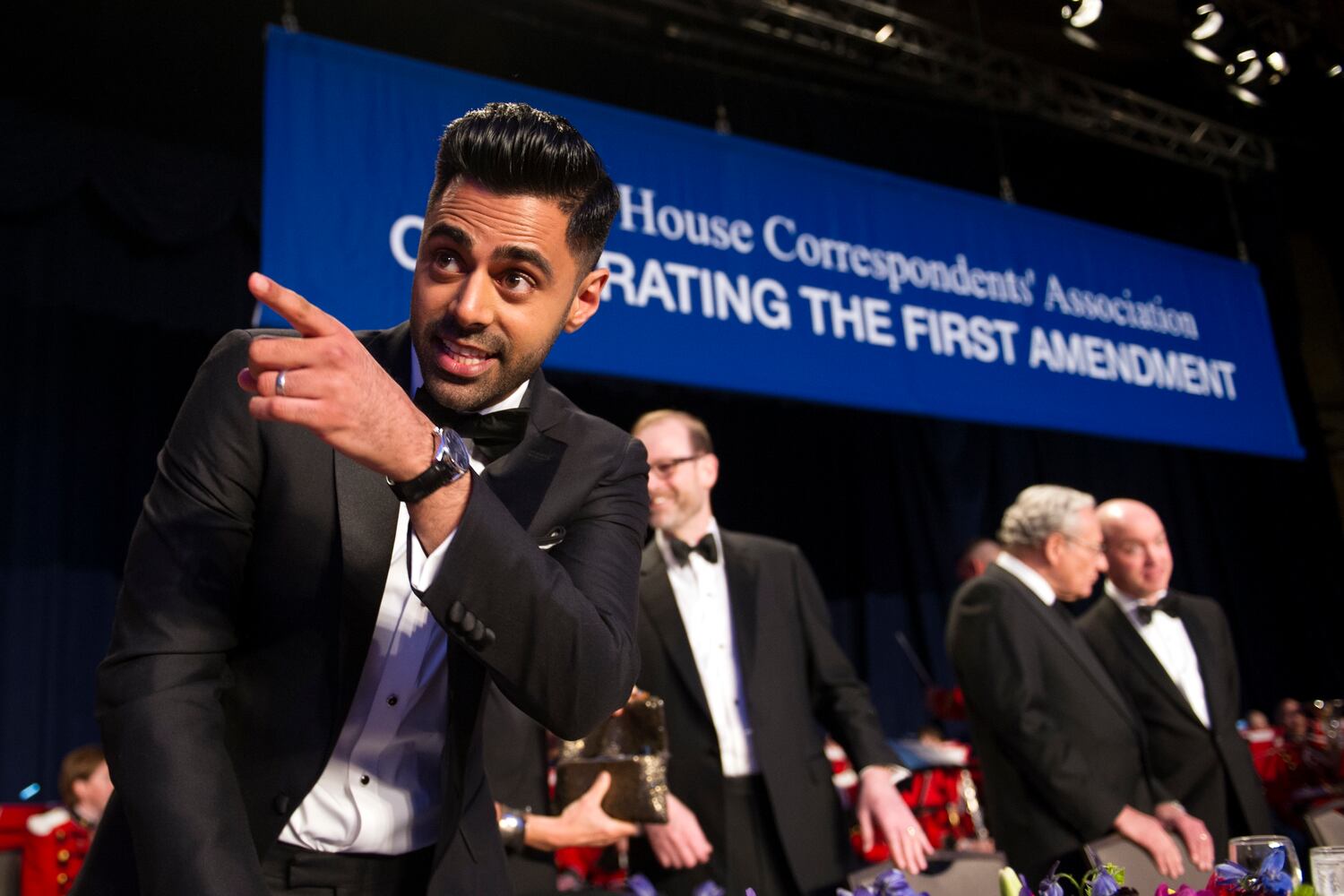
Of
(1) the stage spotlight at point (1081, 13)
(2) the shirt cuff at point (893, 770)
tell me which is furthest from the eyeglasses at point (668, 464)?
(1) the stage spotlight at point (1081, 13)

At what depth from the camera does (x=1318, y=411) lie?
9.46 m

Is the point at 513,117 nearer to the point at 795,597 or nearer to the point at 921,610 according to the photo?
the point at 795,597

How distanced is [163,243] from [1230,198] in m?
6.28

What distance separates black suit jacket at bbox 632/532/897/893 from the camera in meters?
3.14

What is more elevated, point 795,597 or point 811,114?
point 811,114

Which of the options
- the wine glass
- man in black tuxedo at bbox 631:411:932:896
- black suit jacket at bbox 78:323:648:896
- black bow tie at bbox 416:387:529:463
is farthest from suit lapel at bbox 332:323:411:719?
man in black tuxedo at bbox 631:411:932:896

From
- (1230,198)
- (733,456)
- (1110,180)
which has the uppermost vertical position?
(1110,180)

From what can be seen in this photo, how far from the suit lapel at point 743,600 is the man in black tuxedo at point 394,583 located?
191 centimetres

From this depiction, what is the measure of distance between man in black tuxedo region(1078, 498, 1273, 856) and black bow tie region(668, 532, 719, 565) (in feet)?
5.85

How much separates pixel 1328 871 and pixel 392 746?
1103 millimetres

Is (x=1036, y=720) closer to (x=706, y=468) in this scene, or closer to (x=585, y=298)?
(x=706, y=468)

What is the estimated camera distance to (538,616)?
107 cm

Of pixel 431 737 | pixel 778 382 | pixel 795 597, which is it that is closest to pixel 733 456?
pixel 778 382

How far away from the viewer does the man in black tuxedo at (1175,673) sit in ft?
13.6
